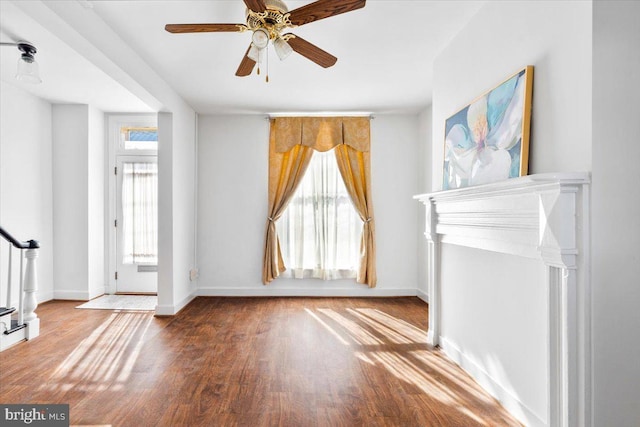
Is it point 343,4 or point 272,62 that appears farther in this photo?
point 272,62

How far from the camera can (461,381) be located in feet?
8.04

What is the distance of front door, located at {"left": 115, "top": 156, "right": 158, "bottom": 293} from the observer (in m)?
5.08

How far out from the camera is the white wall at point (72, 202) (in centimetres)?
474

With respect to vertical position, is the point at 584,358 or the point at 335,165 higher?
the point at 335,165

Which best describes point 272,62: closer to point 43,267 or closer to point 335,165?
point 335,165

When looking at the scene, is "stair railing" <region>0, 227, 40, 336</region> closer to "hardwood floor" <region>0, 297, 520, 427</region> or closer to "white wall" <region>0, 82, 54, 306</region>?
"hardwood floor" <region>0, 297, 520, 427</region>

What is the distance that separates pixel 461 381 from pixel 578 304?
125cm

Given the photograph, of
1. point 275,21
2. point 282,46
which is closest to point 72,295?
point 282,46

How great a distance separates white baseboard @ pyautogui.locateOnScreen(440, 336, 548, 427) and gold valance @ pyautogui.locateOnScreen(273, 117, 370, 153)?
300cm

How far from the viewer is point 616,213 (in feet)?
3.53

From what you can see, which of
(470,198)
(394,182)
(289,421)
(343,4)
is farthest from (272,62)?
(289,421)

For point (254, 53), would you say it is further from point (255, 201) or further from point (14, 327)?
point (14, 327)

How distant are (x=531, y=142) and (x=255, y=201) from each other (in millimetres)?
3852

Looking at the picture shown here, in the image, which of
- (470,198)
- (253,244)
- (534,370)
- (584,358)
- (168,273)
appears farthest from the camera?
(253,244)
